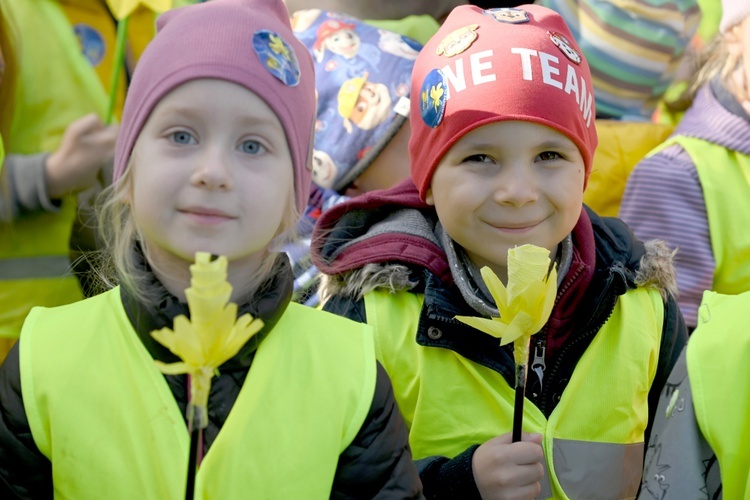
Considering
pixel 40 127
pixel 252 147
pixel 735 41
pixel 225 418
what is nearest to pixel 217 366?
pixel 225 418

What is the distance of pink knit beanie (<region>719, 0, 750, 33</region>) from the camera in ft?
10.6

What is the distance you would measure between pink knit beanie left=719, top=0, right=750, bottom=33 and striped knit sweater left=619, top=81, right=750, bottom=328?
7.5 inches

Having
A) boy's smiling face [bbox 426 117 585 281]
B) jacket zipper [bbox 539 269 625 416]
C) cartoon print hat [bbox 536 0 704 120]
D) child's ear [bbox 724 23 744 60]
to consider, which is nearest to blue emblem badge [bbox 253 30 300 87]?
boy's smiling face [bbox 426 117 585 281]

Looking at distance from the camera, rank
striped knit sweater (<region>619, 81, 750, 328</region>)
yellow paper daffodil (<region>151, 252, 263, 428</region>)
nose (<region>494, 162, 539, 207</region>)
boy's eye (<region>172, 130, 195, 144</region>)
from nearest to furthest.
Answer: yellow paper daffodil (<region>151, 252, 263, 428</region>)
boy's eye (<region>172, 130, 195, 144</region>)
nose (<region>494, 162, 539, 207</region>)
striped knit sweater (<region>619, 81, 750, 328</region>)

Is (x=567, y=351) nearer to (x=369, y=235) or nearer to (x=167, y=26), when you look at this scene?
(x=369, y=235)

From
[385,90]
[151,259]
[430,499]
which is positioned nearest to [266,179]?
[151,259]

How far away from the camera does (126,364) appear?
1860 mm

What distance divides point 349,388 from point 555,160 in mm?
740

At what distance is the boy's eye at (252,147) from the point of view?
1.91 m

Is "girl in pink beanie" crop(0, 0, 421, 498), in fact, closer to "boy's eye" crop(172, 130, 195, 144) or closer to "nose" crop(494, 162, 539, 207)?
"boy's eye" crop(172, 130, 195, 144)

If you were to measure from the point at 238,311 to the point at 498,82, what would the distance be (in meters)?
0.78

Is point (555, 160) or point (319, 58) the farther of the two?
point (319, 58)

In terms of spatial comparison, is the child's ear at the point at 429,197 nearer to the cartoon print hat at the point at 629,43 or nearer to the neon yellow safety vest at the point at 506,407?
the neon yellow safety vest at the point at 506,407

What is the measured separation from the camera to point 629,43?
12.7 feet
